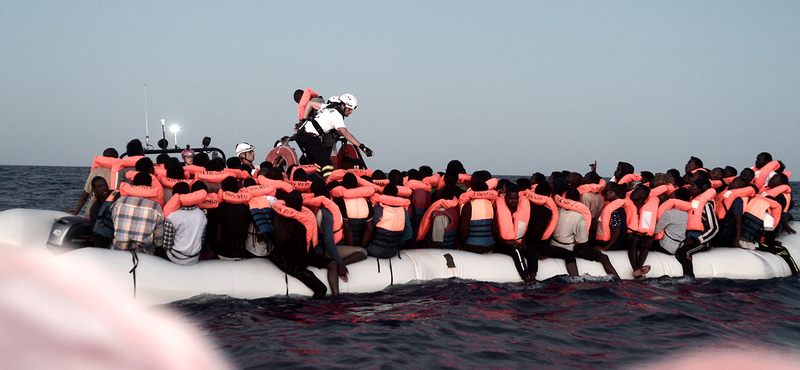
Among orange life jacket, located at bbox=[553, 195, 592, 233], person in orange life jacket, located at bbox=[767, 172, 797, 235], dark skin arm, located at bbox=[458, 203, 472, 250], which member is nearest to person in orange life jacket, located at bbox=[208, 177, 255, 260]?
dark skin arm, located at bbox=[458, 203, 472, 250]

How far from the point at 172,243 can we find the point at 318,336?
93.8 inches

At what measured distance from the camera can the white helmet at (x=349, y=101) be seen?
35.3 ft

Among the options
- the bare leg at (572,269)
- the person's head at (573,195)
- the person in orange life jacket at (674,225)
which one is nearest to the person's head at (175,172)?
the person's head at (573,195)

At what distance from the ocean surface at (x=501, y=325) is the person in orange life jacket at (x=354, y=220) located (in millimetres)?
830

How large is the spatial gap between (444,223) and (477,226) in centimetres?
51

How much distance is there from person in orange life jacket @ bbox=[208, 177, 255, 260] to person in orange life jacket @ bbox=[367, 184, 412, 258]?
5.87 ft

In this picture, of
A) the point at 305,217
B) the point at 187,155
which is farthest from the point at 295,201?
Answer: the point at 187,155

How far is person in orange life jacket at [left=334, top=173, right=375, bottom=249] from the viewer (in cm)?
840

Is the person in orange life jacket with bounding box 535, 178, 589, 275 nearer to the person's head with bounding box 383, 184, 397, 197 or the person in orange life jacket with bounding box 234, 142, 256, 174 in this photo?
the person's head with bounding box 383, 184, 397, 197

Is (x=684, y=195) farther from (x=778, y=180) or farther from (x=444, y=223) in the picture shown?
(x=444, y=223)

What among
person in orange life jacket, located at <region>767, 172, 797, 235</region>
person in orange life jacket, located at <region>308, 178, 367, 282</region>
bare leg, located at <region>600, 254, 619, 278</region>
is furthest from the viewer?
person in orange life jacket, located at <region>767, 172, 797, 235</region>

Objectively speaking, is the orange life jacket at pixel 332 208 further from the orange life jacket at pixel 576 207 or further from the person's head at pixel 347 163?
the orange life jacket at pixel 576 207

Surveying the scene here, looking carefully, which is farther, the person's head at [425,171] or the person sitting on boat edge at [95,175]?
the person's head at [425,171]

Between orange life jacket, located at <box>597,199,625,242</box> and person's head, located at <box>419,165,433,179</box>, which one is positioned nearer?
orange life jacket, located at <box>597,199,625,242</box>
